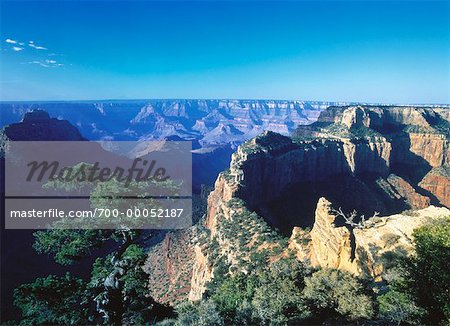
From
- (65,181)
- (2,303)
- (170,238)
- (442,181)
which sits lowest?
(2,303)

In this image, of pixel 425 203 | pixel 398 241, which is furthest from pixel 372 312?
pixel 425 203

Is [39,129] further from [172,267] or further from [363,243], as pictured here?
[363,243]

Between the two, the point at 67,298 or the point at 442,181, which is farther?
the point at 442,181

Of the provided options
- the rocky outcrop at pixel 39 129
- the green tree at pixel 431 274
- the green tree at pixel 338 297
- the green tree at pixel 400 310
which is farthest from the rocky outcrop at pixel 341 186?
the rocky outcrop at pixel 39 129

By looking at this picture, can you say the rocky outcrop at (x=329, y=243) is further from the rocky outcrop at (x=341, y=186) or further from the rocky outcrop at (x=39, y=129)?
the rocky outcrop at (x=39, y=129)

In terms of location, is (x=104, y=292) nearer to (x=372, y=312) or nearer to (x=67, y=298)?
(x=67, y=298)

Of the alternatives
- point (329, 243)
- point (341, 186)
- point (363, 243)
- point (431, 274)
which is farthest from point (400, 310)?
point (341, 186)

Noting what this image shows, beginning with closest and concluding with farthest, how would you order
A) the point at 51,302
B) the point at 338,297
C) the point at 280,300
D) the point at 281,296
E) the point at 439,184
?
the point at 280,300 → the point at 281,296 → the point at 338,297 → the point at 51,302 → the point at 439,184
